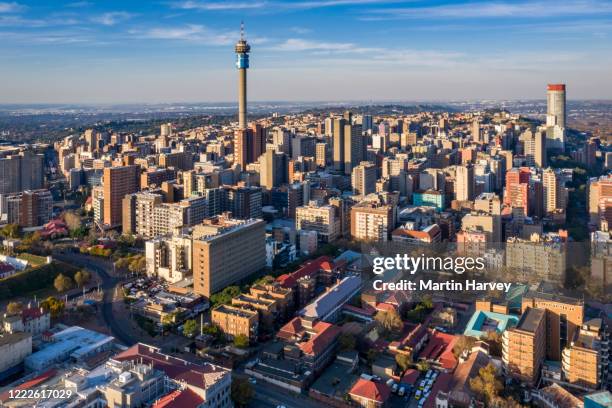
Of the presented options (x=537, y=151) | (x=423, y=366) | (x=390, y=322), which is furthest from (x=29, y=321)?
(x=537, y=151)

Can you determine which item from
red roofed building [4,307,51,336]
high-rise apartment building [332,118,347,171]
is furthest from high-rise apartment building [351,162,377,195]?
red roofed building [4,307,51,336]

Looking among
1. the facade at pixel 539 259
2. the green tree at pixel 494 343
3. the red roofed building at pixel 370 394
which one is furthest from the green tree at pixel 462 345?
the facade at pixel 539 259

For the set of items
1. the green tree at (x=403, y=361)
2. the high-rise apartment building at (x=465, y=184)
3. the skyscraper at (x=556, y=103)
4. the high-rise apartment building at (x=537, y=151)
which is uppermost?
the skyscraper at (x=556, y=103)

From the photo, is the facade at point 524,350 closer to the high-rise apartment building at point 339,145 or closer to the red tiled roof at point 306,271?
the red tiled roof at point 306,271

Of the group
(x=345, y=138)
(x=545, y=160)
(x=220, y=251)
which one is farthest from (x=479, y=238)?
(x=545, y=160)

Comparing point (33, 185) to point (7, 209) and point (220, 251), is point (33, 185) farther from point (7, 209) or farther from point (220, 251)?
Result: point (220, 251)

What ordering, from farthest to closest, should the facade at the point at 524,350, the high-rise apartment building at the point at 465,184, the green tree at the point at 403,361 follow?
the high-rise apartment building at the point at 465,184 → the green tree at the point at 403,361 → the facade at the point at 524,350

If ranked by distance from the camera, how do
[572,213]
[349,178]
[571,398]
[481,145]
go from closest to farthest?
[571,398], [572,213], [349,178], [481,145]
